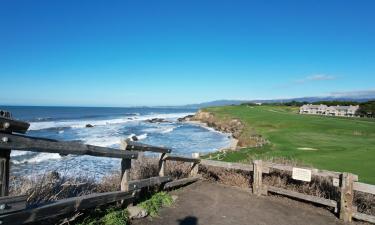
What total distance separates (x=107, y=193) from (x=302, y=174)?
15.1ft

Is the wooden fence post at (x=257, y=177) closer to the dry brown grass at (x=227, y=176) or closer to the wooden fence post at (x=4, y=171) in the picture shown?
the dry brown grass at (x=227, y=176)

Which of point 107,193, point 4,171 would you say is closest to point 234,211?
point 107,193

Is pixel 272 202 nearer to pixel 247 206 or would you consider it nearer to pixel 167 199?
pixel 247 206

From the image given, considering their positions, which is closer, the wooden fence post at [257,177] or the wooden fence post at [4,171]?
the wooden fence post at [4,171]

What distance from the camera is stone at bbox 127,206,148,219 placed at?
7.10m

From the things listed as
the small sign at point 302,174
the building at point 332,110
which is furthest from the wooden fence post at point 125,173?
the building at point 332,110

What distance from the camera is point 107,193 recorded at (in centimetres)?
648

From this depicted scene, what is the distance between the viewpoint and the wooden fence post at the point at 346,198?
7707 millimetres

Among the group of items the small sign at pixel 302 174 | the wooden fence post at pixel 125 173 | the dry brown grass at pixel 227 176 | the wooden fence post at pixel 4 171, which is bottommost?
the dry brown grass at pixel 227 176

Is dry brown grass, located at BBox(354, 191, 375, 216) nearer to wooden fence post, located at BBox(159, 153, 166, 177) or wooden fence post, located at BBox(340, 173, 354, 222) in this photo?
wooden fence post, located at BBox(340, 173, 354, 222)

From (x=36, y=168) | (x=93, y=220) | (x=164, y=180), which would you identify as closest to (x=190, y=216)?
(x=164, y=180)

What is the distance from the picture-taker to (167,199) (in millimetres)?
8281

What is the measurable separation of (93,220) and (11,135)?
8.65ft

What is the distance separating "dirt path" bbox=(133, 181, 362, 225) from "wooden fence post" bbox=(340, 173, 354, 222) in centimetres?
21
